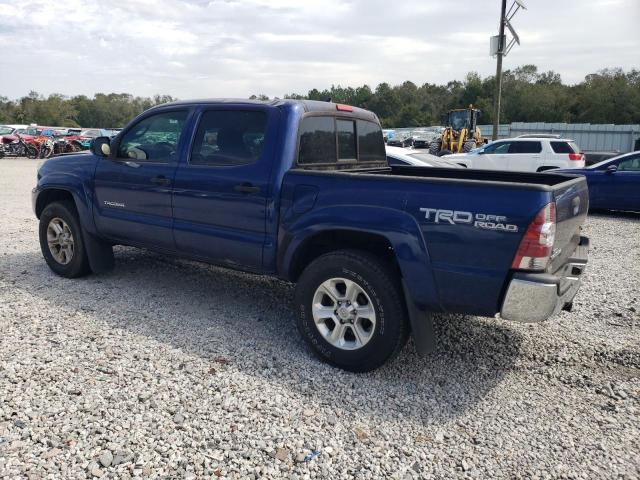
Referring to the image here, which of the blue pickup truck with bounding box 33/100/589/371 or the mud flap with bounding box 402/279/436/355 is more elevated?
the blue pickup truck with bounding box 33/100/589/371

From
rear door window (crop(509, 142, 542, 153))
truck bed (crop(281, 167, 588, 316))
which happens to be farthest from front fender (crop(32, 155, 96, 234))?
rear door window (crop(509, 142, 542, 153))

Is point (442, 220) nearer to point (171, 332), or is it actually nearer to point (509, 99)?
point (171, 332)

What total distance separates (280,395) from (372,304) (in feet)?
2.81

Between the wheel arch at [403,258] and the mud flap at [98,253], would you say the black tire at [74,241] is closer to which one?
the mud flap at [98,253]

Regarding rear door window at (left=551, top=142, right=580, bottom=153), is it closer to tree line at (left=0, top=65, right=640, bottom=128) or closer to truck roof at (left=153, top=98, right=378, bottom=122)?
truck roof at (left=153, top=98, right=378, bottom=122)

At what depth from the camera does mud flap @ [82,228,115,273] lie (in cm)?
557

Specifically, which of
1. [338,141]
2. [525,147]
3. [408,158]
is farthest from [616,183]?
[338,141]

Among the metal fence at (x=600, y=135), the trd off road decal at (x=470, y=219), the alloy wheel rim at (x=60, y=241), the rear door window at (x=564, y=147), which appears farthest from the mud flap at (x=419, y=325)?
the metal fence at (x=600, y=135)

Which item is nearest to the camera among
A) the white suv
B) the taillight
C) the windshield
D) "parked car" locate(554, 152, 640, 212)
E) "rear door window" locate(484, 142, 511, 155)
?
the taillight

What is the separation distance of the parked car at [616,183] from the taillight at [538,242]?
9.19m

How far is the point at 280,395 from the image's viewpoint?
342 centimetres

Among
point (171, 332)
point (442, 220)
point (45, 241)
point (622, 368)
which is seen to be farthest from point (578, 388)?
point (45, 241)

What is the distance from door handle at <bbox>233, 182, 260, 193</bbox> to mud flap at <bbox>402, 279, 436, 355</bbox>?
141 centimetres

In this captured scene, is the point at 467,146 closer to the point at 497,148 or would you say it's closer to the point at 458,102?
the point at 497,148
